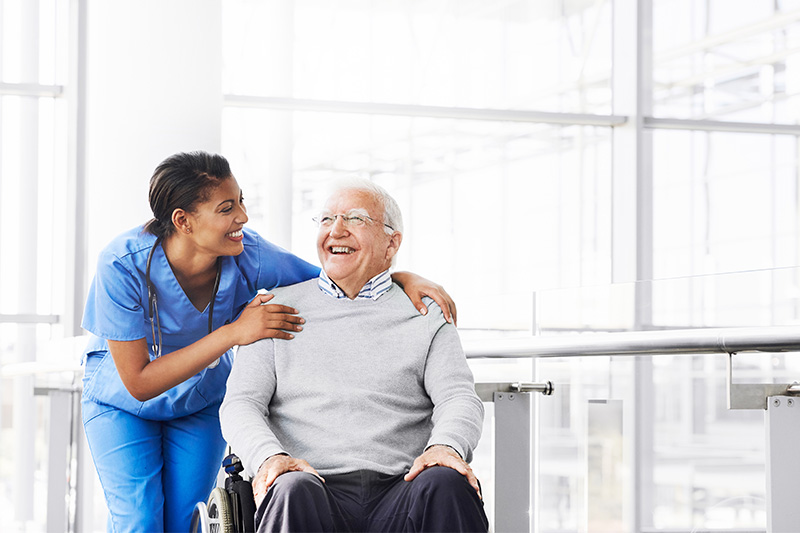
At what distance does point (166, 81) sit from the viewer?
2928mm

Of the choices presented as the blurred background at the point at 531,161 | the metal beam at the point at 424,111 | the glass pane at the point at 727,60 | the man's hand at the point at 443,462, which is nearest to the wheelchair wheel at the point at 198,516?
the man's hand at the point at 443,462

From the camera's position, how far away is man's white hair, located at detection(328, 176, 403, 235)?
201 cm

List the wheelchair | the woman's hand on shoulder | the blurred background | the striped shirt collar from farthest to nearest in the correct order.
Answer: the blurred background, the striped shirt collar, the woman's hand on shoulder, the wheelchair

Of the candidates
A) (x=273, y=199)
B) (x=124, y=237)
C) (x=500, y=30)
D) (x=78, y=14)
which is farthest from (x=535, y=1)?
(x=124, y=237)

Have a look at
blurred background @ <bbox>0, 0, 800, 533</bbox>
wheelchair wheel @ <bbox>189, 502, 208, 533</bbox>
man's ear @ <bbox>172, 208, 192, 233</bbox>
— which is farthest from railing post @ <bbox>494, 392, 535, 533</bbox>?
blurred background @ <bbox>0, 0, 800, 533</bbox>

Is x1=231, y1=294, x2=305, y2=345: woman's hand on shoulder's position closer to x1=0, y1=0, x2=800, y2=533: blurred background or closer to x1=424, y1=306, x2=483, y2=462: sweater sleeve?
x1=424, y1=306, x2=483, y2=462: sweater sleeve

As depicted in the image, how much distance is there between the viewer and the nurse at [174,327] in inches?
78.4

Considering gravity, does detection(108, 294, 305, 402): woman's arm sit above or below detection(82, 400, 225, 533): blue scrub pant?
above

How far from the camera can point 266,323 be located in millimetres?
1895

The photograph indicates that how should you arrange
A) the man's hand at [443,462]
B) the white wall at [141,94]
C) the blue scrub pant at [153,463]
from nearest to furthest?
the man's hand at [443,462], the blue scrub pant at [153,463], the white wall at [141,94]

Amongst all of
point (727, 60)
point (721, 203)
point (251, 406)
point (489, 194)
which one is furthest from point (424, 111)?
point (251, 406)

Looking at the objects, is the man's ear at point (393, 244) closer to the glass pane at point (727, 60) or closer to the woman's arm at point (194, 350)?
the woman's arm at point (194, 350)

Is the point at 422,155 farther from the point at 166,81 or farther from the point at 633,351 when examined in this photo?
the point at 633,351

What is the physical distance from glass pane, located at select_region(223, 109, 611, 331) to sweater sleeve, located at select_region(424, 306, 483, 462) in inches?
129
